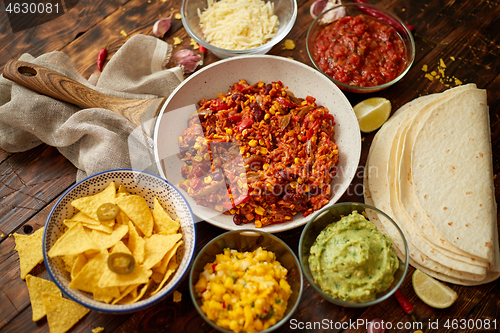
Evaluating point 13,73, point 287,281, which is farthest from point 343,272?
point 13,73

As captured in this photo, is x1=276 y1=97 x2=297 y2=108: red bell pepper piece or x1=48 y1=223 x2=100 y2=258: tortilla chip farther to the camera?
x1=276 y1=97 x2=297 y2=108: red bell pepper piece

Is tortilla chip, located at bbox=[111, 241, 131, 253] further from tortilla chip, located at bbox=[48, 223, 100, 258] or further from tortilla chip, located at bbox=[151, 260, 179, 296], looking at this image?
tortilla chip, located at bbox=[151, 260, 179, 296]

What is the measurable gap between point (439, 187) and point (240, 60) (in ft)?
6.80

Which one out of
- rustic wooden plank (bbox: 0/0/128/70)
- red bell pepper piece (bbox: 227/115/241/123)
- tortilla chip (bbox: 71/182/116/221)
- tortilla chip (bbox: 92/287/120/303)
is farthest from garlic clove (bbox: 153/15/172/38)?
tortilla chip (bbox: 92/287/120/303)

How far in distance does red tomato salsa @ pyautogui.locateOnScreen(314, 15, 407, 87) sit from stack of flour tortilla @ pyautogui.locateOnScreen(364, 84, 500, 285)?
0.56 metres

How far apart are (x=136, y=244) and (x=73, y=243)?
0.43 metres

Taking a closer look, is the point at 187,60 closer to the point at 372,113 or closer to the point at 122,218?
the point at 122,218

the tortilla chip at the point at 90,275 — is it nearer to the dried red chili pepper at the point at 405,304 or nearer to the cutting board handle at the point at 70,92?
the cutting board handle at the point at 70,92

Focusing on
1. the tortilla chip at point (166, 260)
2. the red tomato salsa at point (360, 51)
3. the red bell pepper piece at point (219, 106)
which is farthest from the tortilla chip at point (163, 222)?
the red tomato salsa at point (360, 51)

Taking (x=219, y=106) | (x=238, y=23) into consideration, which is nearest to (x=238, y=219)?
(x=219, y=106)

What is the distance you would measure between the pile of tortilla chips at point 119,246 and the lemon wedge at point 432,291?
2.01 meters

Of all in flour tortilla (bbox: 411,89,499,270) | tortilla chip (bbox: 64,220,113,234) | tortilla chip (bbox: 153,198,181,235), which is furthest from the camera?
flour tortilla (bbox: 411,89,499,270)

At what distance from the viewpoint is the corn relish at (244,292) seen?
2.66m

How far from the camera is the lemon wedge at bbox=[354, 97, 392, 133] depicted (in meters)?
3.59
